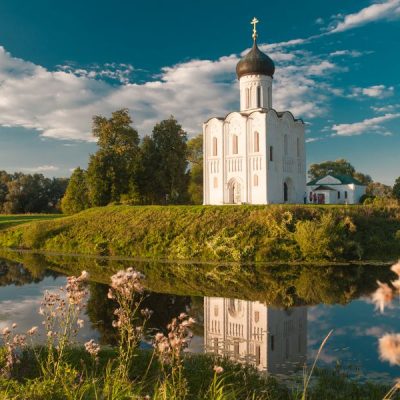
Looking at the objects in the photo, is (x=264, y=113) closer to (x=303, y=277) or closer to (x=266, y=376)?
(x=303, y=277)

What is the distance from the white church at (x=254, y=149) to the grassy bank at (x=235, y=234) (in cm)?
900

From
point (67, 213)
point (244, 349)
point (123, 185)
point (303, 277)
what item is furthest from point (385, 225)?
A: point (67, 213)

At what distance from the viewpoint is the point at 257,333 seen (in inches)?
461

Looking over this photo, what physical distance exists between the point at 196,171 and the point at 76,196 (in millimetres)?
16853

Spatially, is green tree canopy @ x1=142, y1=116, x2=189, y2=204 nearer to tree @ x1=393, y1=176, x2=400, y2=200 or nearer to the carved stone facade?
the carved stone facade

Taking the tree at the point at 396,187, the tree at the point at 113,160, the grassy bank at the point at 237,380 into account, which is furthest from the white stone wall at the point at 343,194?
the grassy bank at the point at 237,380

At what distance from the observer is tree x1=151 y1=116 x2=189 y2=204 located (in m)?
45.5

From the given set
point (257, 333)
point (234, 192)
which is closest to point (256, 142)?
point (234, 192)

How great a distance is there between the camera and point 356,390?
764 centimetres

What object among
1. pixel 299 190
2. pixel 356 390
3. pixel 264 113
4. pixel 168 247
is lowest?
pixel 356 390

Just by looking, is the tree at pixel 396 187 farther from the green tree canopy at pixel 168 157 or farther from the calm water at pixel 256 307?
the calm water at pixel 256 307

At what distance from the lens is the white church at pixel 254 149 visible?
125ft

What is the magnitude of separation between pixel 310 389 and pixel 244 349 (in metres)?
2.83

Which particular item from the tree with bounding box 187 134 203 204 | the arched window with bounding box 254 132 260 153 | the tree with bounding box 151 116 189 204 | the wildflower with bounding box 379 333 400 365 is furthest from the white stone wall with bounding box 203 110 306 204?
the wildflower with bounding box 379 333 400 365
